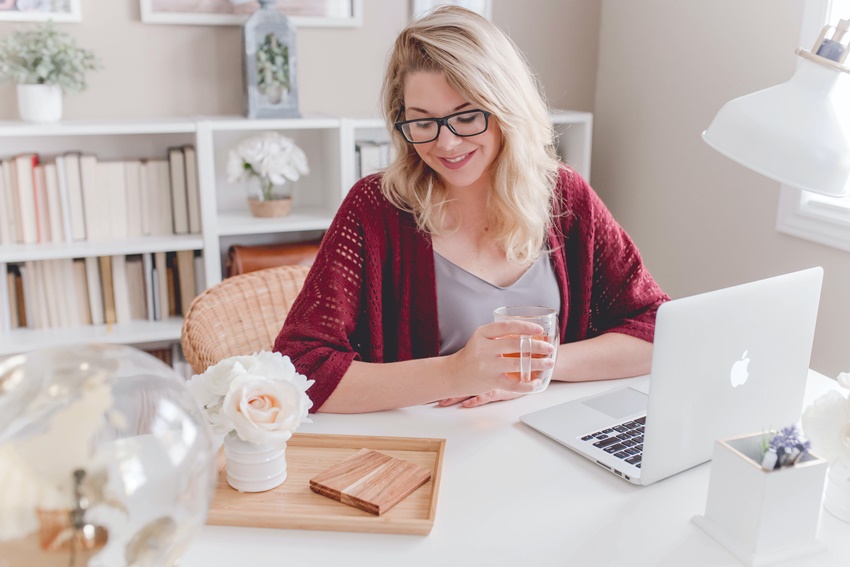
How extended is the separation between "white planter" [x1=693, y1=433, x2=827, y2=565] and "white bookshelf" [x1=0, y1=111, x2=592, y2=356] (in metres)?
1.61

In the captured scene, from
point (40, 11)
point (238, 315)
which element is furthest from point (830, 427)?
point (40, 11)

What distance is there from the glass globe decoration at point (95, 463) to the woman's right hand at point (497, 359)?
0.56m

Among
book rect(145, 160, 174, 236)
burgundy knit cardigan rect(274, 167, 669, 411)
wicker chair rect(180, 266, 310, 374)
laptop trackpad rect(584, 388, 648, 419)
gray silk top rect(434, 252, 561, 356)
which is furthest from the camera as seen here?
book rect(145, 160, 174, 236)

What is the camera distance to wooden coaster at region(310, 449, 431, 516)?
103 cm

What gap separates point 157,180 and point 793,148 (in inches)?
88.9

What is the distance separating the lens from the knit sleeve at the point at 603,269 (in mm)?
1717

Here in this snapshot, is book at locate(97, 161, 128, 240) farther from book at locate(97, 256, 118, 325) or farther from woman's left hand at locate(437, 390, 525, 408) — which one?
woman's left hand at locate(437, 390, 525, 408)

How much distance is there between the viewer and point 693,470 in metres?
1.15

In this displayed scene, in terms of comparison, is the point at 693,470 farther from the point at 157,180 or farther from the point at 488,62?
the point at 157,180

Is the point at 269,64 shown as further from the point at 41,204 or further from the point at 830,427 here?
the point at 830,427

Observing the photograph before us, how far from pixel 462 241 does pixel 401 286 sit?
17cm

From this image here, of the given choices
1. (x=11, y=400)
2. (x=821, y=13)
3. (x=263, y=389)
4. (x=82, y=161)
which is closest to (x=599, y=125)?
(x=821, y=13)

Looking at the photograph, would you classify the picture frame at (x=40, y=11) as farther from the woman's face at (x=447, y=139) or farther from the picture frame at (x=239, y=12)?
the woman's face at (x=447, y=139)

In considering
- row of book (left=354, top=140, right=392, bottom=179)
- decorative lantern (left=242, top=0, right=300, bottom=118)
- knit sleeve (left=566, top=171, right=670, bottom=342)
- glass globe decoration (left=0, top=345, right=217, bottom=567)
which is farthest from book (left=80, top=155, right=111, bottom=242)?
glass globe decoration (left=0, top=345, right=217, bottom=567)
